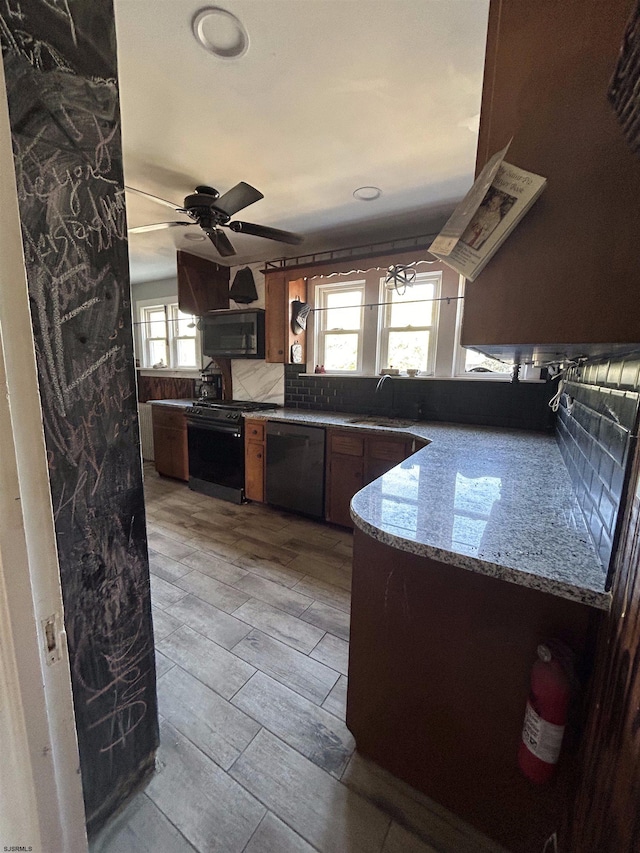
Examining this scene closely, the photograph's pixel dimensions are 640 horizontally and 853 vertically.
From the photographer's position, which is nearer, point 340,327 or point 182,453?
point 340,327

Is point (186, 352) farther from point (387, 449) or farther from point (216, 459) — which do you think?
point (387, 449)

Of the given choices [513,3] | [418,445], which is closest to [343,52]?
[513,3]

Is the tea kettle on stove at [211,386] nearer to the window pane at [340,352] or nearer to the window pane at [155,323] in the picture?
the window pane at [155,323]

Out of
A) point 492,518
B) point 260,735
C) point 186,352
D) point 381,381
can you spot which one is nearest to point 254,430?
point 381,381

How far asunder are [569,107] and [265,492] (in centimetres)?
325

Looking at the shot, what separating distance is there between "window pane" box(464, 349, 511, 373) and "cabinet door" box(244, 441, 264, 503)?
206cm

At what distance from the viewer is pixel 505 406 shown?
9.39ft

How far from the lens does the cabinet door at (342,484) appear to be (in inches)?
115

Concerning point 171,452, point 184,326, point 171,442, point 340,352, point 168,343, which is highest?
point 184,326

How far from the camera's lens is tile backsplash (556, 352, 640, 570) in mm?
765

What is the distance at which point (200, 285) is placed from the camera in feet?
13.0

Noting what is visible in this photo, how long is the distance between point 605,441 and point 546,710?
2.28 feet

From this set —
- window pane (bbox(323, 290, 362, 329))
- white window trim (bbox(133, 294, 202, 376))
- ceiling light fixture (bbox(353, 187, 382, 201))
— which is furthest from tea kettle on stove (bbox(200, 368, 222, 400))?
ceiling light fixture (bbox(353, 187, 382, 201))

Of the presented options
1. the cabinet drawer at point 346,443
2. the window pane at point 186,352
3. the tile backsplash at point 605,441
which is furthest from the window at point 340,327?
the tile backsplash at point 605,441
